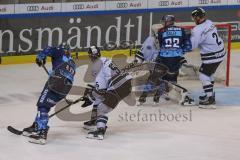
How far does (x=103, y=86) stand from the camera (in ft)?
22.3

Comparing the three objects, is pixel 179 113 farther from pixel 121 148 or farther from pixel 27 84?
pixel 27 84

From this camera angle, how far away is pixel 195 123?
7.67 m

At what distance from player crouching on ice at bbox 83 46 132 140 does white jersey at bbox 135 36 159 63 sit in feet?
6.09

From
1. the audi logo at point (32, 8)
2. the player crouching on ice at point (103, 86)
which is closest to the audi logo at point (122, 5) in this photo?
the audi logo at point (32, 8)

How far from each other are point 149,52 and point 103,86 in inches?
85.4

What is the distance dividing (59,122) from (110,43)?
14.7ft

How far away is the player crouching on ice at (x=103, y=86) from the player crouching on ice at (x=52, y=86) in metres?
0.28

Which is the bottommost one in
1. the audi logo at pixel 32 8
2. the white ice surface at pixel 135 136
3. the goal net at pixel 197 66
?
the white ice surface at pixel 135 136

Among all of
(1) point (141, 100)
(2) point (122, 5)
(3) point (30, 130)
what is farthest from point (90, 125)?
(2) point (122, 5)

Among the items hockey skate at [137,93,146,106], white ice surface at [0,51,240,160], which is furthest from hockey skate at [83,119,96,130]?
hockey skate at [137,93,146,106]

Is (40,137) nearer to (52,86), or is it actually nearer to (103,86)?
(52,86)

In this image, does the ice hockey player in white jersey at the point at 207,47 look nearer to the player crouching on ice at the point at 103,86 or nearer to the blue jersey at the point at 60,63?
the player crouching on ice at the point at 103,86

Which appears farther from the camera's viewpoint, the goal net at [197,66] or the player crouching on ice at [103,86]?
the goal net at [197,66]

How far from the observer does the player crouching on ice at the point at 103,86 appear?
6.79 meters
